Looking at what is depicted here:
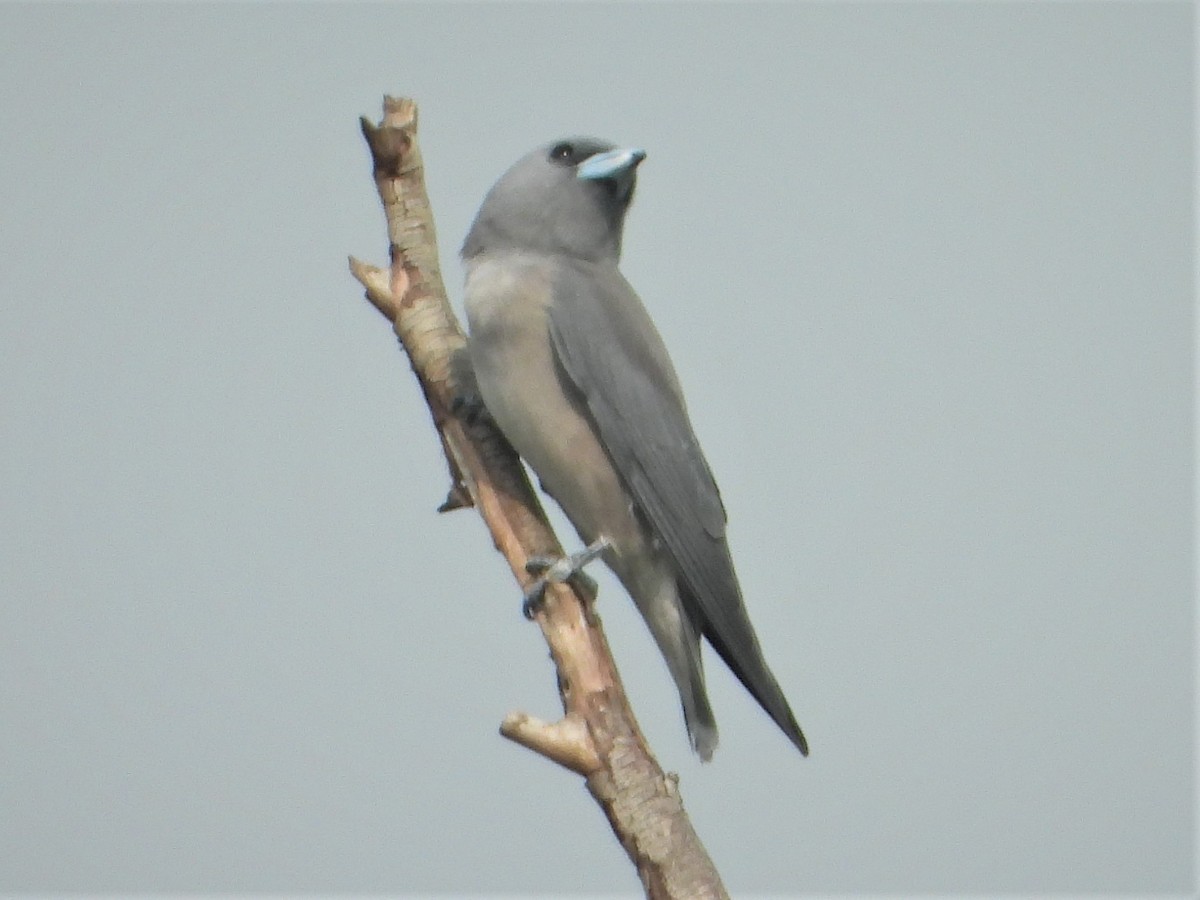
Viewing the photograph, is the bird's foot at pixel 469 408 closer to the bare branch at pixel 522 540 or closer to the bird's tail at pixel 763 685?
the bare branch at pixel 522 540

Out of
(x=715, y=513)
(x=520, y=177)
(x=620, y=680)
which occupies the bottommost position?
(x=620, y=680)

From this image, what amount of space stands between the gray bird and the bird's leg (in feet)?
0.12

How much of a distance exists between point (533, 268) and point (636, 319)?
0.33 metres

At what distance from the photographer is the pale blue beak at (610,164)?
4305 mm

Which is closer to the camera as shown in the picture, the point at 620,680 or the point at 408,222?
the point at 620,680

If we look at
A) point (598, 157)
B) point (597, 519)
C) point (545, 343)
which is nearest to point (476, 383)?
point (545, 343)

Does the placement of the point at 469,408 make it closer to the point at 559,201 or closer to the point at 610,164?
the point at 559,201

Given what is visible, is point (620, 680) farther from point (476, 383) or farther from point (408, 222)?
point (408, 222)

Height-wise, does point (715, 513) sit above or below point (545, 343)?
below

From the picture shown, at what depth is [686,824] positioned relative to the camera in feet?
10.7

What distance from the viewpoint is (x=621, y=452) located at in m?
3.93

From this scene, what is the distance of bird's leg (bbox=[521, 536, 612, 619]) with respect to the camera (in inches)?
145

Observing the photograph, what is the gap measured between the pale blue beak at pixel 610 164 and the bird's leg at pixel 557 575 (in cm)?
118

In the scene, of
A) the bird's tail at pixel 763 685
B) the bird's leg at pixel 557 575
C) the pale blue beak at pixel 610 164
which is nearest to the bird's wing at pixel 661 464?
the bird's tail at pixel 763 685
